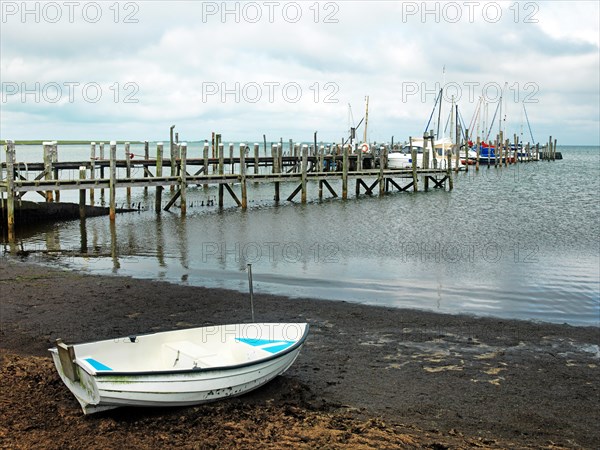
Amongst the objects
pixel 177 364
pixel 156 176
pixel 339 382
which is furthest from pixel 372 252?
pixel 156 176

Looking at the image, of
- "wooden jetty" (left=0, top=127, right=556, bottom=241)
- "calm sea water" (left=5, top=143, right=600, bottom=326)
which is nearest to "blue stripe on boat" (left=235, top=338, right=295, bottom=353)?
"calm sea water" (left=5, top=143, right=600, bottom=326)

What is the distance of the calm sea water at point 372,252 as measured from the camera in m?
15.5

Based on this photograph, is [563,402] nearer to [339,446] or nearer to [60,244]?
[339,446]

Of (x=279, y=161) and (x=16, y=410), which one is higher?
(x=279, y=161)

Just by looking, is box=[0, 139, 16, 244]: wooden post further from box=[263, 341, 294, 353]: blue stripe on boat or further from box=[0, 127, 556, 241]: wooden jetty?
box=[263, 341, 294, 353]: blue stripe on boat

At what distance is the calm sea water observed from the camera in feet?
50.8

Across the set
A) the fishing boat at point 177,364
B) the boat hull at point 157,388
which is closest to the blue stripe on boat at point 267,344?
the fishing boat at point 177,364

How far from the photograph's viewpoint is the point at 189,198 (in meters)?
40.7

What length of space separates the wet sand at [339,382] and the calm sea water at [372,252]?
186 cm

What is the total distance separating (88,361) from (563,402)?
6.08m

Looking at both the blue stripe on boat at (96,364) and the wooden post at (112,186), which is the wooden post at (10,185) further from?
the blue stripe on boat at (96,364)

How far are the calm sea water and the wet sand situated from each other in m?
1.86

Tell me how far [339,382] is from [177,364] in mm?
2298


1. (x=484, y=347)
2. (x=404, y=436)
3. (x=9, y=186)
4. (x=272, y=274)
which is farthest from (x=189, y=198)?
(x=404, y=436)
